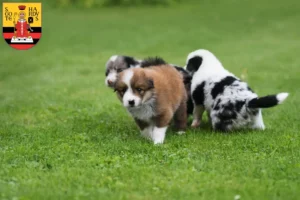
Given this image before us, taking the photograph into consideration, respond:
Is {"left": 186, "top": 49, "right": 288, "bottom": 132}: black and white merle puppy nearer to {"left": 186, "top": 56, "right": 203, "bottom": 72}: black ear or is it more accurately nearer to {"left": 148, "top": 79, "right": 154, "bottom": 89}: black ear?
{"left": 186, "top": 56, "right": 203, "bottom": 72}: black ear

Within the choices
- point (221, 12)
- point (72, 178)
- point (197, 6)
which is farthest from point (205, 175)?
point (197, 6)

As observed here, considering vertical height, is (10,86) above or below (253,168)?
below

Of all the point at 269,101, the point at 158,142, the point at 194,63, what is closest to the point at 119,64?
the point at 194,63

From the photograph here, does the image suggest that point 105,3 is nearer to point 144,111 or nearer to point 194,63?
point 194,63

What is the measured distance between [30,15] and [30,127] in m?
3.70

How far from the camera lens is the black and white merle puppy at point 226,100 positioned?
767cm

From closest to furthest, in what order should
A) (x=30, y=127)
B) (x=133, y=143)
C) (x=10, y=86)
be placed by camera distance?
(x=133, y=143), (x=30, y=127), (x=10, y=86)

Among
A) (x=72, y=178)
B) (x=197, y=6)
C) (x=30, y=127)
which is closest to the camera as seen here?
(x=72, y=178)

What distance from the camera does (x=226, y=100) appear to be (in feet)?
25.7

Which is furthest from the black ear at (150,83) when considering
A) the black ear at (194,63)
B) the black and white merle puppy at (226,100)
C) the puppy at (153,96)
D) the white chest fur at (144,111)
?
the black ear at (194,63)

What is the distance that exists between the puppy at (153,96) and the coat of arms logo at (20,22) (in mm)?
3812

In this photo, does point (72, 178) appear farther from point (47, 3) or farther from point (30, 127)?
point (47, 3)

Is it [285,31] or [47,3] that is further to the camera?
[47,3]

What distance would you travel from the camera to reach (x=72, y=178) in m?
5.68
